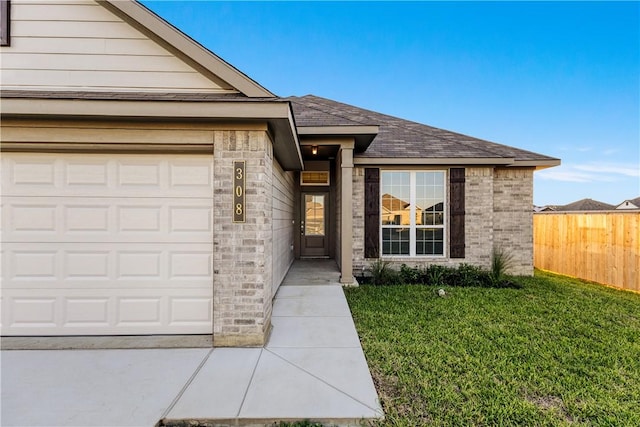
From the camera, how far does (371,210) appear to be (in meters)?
7.38

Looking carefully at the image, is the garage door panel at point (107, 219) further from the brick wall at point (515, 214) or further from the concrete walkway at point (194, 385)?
the brick wall at point (515, 214)

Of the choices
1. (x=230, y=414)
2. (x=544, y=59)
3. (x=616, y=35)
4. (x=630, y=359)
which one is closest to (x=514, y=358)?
(x=630, y=359)

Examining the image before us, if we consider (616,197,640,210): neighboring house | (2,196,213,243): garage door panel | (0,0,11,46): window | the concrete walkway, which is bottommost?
the concrete walkway

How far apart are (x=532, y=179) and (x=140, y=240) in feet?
30.4

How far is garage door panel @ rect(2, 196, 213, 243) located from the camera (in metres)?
3.51

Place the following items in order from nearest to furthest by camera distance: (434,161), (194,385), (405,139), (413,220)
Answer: (194,385) → (434,161) → (413,220) → (405,139)

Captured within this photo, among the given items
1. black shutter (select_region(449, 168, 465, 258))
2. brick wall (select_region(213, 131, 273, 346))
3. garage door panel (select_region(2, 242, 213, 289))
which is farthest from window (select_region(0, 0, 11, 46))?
black shutter (select_region(449, 168, 465, 258))

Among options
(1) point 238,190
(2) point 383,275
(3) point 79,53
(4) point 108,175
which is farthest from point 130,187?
(2) point 383,275

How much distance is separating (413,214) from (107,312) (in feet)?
21.5

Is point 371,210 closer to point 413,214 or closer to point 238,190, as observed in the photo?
point 413,214

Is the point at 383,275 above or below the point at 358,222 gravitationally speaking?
below

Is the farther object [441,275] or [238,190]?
[441,275]

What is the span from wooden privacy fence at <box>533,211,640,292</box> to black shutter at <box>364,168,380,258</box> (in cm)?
577

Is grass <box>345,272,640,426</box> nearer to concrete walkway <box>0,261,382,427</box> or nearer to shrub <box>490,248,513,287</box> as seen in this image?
concrete walkway <box>0,261,382,427</box>
